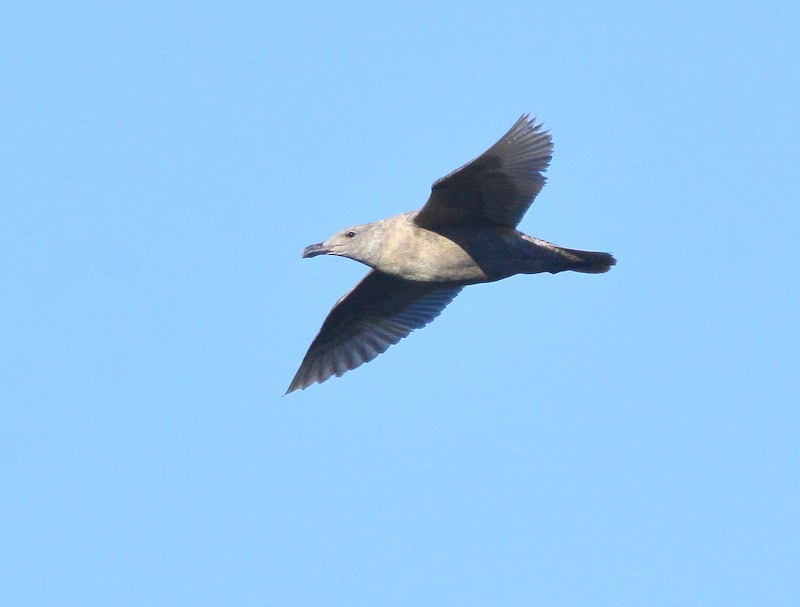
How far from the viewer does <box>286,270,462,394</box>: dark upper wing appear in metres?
16.9

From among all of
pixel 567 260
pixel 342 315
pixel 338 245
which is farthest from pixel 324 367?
pixel 567 260

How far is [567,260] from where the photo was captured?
15.0 meters

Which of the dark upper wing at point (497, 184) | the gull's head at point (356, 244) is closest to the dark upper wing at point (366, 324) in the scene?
the gull's head at point (356, 244)

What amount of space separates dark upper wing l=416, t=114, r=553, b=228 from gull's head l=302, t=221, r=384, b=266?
0.52 m

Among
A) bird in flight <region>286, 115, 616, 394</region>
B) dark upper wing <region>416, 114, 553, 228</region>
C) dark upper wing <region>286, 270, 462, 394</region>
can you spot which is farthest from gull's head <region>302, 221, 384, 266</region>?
dark upper wing <region>286, 270, 462, 394</region>

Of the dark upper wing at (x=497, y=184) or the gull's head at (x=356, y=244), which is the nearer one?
the dark upper wing at (x=497, y=184)

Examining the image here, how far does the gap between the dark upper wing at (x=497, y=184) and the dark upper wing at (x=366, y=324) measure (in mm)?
2100

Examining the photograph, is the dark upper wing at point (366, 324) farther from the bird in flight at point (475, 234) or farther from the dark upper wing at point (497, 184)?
the dark upper wing at point (497, 184)

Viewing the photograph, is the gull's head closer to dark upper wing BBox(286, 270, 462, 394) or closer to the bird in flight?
the bird in flight

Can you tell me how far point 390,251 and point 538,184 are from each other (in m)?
1.77

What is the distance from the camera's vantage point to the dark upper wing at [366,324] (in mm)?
16891

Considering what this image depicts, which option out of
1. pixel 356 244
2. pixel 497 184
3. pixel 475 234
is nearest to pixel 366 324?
pixel 356 244

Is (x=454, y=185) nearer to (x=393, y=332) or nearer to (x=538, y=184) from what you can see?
(x=538, y=184)

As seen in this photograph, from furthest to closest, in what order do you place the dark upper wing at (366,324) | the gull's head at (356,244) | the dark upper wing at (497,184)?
the dark upper wing at (366,324) < the gull's head at (356,244) < the dark upper wing at (497,184)
